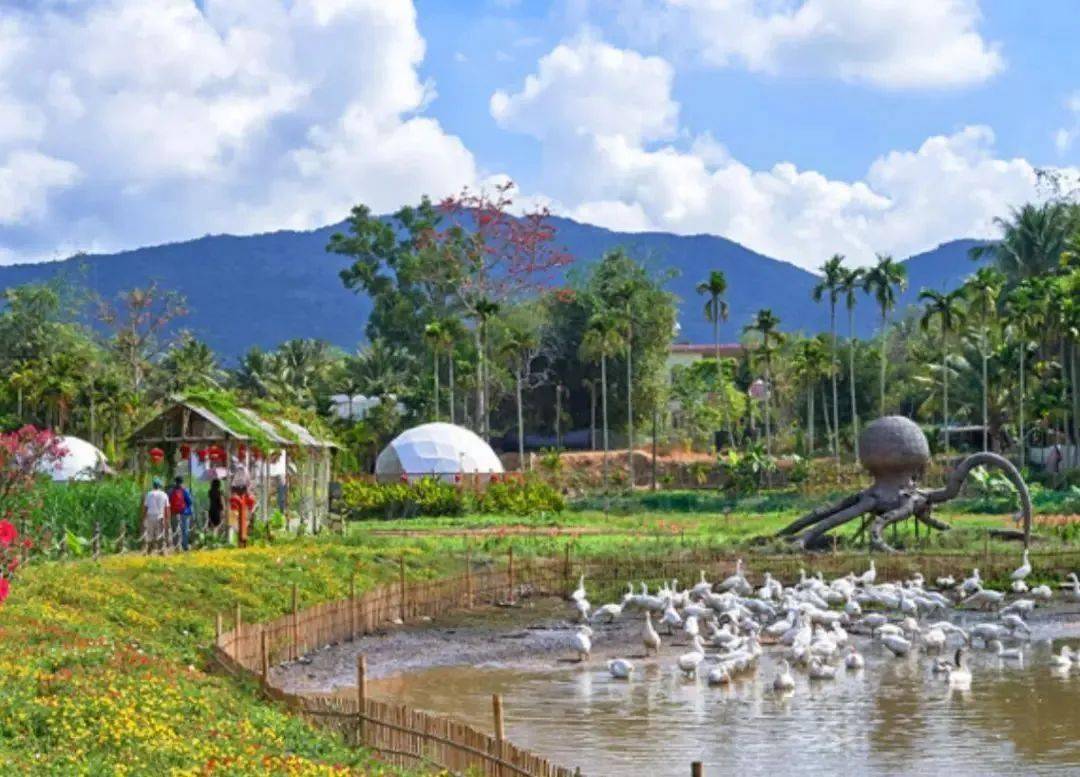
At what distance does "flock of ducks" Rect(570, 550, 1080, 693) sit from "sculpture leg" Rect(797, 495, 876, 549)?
176 inches

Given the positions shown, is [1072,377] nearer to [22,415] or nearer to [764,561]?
[764,561]

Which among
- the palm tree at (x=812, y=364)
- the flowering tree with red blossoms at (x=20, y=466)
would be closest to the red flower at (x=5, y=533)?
the flowering tree with red blossoms at (x=20, y=466)

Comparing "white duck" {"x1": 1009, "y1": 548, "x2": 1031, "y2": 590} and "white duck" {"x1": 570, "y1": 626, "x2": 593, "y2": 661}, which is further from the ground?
"white duck" {"x1": 1009, "y1": 548, "x2": 1031, "y2": 590}

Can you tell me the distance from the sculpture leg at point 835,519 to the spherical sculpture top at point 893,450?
818mm

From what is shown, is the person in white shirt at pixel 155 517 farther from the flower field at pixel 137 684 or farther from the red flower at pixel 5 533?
the red flower at pixel 5 533

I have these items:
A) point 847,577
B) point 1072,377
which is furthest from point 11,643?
point 1072,377

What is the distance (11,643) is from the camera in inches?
745

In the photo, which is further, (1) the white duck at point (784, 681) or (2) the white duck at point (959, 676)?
(2) the white duck at point (959, 676)

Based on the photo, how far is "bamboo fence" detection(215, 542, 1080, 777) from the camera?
1503cm

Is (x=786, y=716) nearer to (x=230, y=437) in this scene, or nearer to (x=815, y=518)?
(x=230, y=437)

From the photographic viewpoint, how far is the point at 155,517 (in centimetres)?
3127

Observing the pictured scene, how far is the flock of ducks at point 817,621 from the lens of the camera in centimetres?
2483

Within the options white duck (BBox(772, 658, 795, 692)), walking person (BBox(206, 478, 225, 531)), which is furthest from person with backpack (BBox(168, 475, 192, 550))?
white duck (BBox(772, 658, 795, 692))

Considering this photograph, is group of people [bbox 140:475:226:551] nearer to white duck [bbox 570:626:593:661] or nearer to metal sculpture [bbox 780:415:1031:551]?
white duck [bbox 570:626:593:661]
